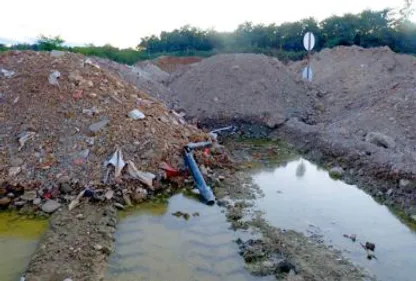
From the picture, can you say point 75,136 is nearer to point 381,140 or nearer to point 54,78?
point 54,78

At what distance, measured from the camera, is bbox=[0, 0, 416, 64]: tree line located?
2283cm

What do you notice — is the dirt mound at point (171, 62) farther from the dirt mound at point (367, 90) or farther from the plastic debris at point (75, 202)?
the plastic debris at point (75, 202)

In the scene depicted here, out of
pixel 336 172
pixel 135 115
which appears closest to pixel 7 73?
pixel 135 115

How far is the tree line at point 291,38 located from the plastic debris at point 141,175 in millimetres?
14871

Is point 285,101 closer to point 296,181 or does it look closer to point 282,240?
point 296,181

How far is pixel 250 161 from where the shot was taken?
7.51 m

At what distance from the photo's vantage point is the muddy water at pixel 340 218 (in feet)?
13.1

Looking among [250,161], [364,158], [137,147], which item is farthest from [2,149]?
[364,158]

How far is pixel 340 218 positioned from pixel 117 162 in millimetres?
3262

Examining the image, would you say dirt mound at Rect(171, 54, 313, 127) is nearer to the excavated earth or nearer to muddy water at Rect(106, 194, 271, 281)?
the excavated earth

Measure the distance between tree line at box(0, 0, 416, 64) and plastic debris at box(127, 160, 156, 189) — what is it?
1487 centimetres

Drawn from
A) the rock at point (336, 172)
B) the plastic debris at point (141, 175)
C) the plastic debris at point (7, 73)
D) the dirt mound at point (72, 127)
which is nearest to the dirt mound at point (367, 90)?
the rock at point (336, 172)

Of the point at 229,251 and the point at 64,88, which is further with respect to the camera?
the point at 64,88

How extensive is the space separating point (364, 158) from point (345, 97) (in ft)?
18.5
